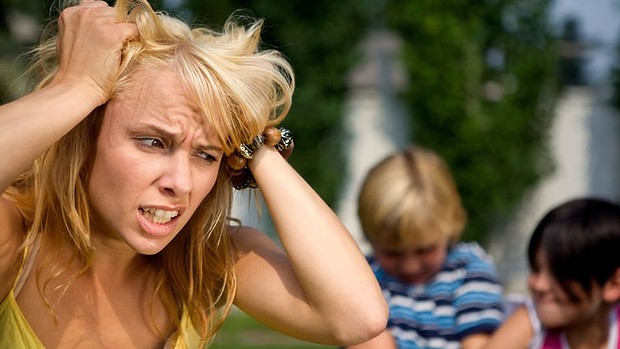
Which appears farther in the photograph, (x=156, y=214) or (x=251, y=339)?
(x=251, y=339)

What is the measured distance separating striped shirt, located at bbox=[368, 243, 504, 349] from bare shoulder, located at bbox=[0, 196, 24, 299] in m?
1.76

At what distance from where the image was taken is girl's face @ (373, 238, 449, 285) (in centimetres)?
377

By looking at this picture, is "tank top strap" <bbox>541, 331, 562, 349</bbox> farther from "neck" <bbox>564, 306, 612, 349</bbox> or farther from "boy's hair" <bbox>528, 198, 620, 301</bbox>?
"boy's hair" <bbox>528, 198, 620, 301</bbox>

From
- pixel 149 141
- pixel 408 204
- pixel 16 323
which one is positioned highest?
pixel 149 141

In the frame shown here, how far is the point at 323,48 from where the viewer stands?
54.1 feet

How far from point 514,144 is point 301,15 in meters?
4.13

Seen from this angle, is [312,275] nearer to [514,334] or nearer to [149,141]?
[149,141]

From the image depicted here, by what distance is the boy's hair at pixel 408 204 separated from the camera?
147 inches

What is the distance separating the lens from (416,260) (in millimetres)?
3768

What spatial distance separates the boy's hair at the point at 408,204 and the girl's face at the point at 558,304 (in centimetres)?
43

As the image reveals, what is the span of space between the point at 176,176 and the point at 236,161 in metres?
0.24

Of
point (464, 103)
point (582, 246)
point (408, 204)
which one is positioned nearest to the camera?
point (582, 246)

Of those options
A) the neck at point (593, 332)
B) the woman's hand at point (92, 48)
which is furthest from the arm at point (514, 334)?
the woman's hand at point (92, 48)

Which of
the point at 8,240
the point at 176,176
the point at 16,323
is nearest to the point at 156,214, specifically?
the point at 176,176
